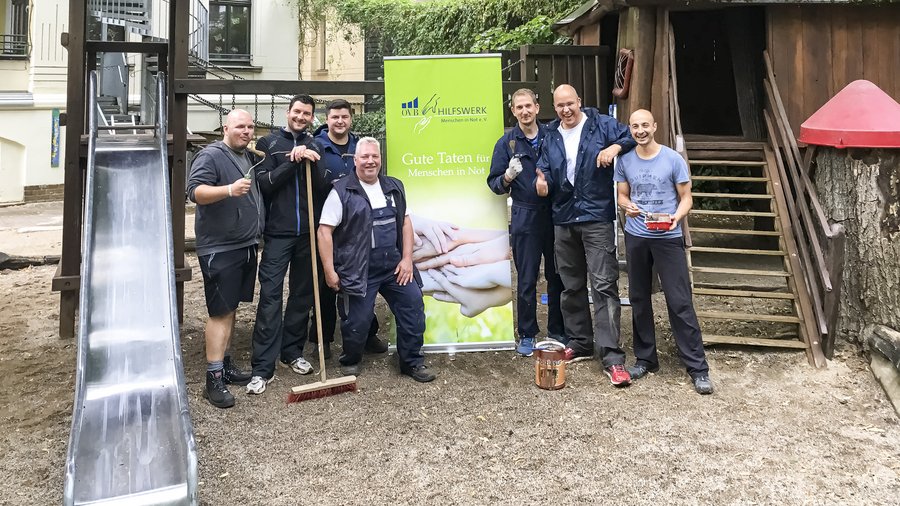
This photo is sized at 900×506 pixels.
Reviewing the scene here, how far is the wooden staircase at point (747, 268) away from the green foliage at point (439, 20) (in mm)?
4539

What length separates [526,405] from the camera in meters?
4.14

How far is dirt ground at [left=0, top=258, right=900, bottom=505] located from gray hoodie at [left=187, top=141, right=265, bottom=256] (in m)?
0.97

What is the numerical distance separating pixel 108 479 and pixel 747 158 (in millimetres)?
6592

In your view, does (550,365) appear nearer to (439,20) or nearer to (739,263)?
(739,263)

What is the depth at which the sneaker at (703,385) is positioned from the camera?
14.1ft

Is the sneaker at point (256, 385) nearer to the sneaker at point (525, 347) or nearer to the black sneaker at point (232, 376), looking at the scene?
the black sneaker at point (232, 376)

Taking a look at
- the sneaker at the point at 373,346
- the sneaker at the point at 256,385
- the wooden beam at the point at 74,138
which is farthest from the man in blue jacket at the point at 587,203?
the wooden beam at the point at 74,138

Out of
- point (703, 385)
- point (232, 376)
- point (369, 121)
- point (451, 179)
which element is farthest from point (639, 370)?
point (369, 121)

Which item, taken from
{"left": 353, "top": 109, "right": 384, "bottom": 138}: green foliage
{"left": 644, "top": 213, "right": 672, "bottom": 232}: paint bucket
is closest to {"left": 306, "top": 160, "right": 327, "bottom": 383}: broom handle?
{"left": 644, "top": 213, "right": 672, "bottom": 232}: paint bucket

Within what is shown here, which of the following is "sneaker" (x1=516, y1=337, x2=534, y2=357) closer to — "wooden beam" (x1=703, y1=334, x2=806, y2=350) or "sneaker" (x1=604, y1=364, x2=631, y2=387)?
"sneaker" (x1=604, y1=364, x2=631, y2=387)

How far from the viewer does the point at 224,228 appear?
13.1 ft

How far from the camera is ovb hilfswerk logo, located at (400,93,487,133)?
4.91 meters

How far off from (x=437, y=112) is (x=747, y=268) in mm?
4211

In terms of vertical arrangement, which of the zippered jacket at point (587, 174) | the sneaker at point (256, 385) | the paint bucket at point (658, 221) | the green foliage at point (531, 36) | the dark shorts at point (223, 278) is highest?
the green foliage at point (531, 36)
